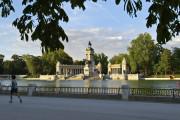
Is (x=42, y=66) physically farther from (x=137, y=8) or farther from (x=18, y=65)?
(x=137, y=8)

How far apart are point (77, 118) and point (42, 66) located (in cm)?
16377

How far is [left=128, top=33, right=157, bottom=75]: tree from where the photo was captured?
149625 mm

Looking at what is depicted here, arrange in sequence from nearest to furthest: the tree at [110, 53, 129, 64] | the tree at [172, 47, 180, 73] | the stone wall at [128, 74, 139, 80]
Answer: the tree at [172, 47, 180, 73], the stone wall at [128, 74, 139, 80], the tree at [110, 53, 129, 64]

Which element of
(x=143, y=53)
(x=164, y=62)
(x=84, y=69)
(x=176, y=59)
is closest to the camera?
(x=164, y=62)

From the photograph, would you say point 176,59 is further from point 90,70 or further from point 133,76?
point 90,70

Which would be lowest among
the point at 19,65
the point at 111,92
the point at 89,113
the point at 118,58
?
the point at 89,113

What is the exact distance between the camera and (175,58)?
145625 mm

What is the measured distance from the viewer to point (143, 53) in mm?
149625

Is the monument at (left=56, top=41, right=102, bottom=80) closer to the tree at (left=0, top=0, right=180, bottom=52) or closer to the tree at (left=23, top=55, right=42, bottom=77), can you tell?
the tree at (left=23, top=55, right=42, bottom=77)

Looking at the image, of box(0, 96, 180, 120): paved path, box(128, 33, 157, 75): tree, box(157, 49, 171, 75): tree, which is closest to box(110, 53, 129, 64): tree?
box(128, 33, 157, 75): tree

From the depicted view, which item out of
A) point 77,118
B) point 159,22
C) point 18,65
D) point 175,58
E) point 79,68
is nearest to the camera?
point 159,22

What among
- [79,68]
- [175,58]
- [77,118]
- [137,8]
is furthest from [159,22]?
[79,68]

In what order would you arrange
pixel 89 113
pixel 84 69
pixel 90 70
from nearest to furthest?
pixel 89 113 < pixel 90 70 < pixel 84 69

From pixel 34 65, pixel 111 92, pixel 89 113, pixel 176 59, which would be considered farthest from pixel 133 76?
pixel 89 113
